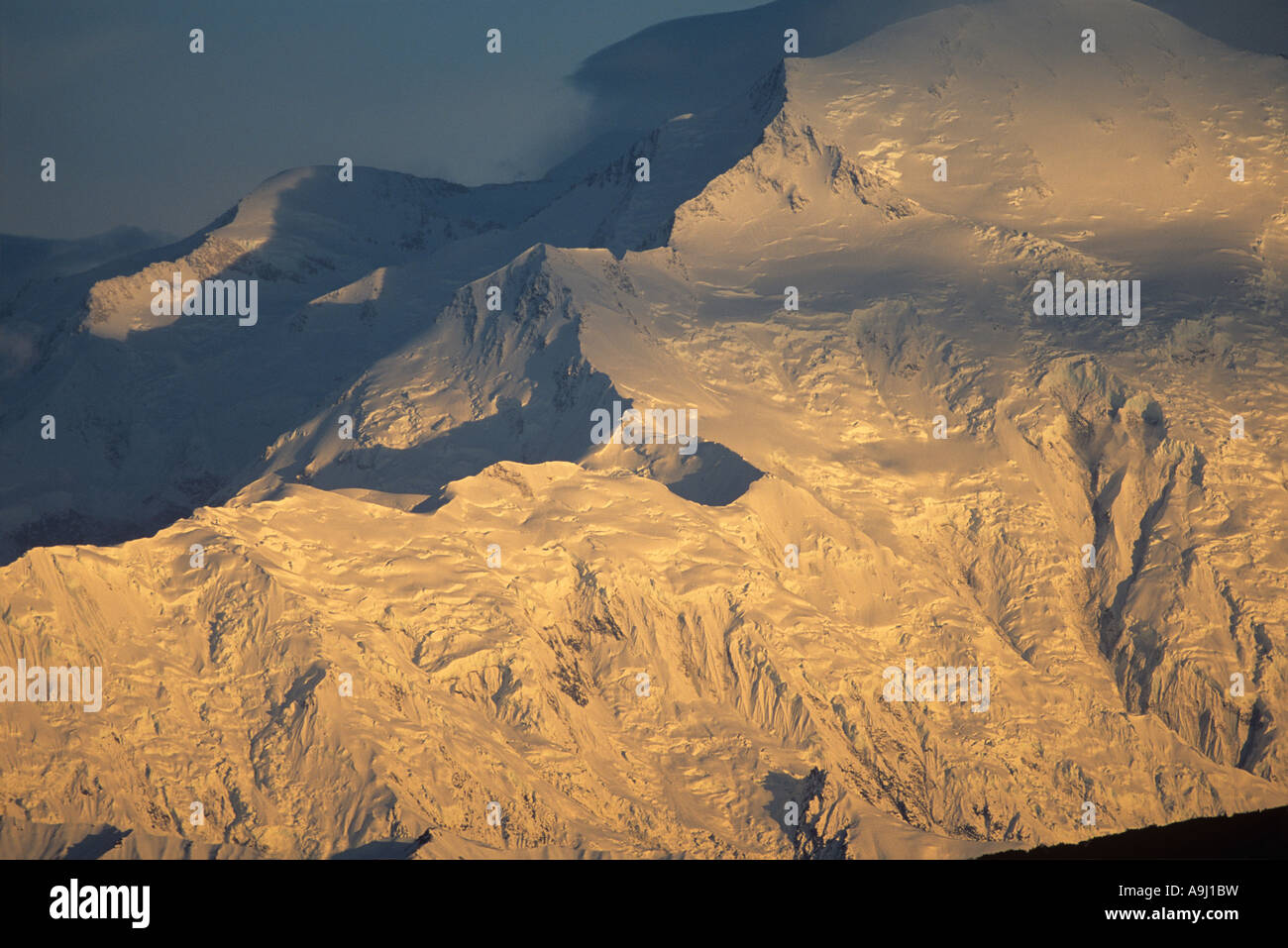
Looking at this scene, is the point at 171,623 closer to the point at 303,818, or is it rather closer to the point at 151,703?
the point at 151,703

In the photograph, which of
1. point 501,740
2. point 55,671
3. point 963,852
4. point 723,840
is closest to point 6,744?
point 55,671

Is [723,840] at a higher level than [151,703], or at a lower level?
lower
